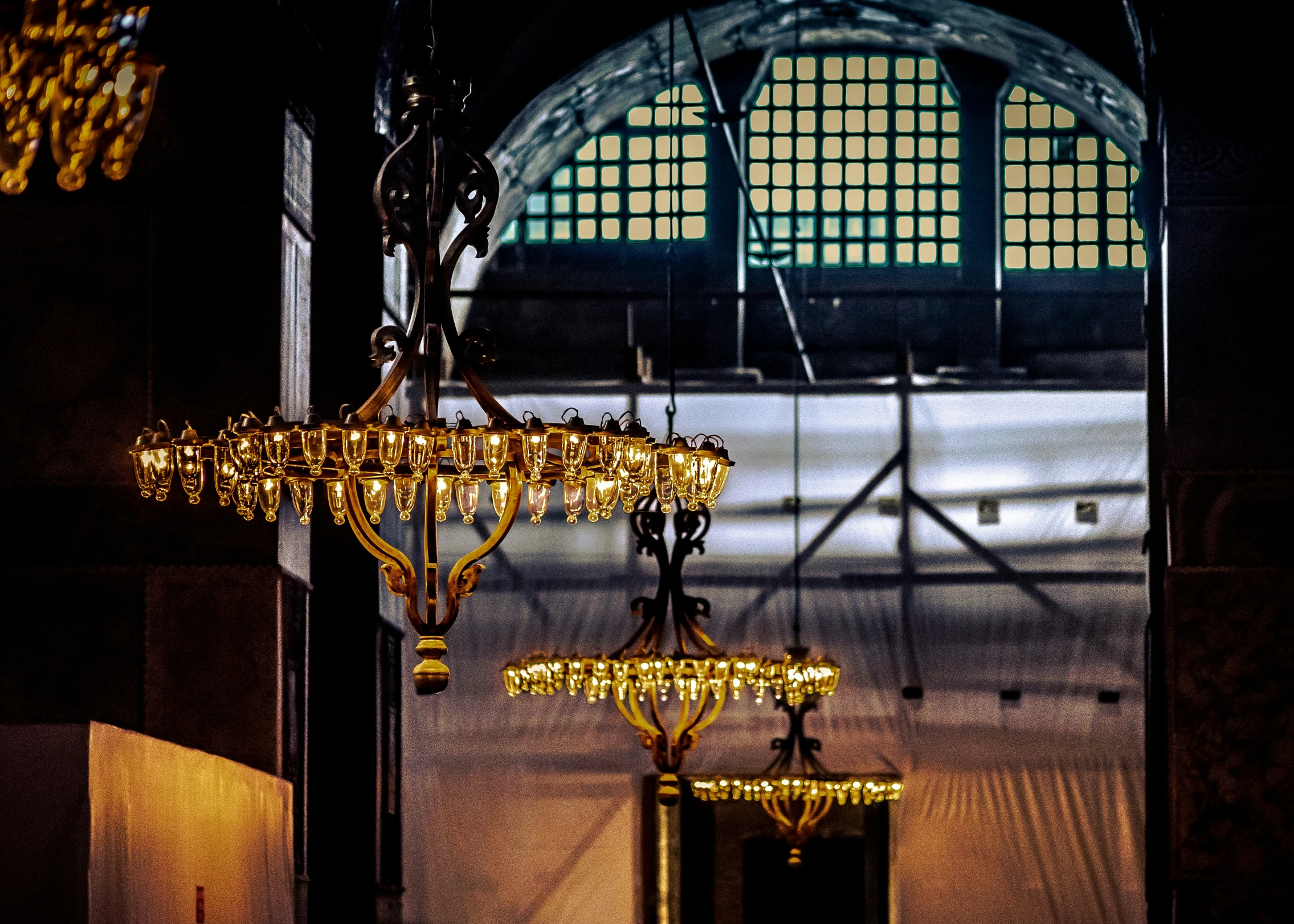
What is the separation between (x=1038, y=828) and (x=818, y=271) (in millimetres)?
3868

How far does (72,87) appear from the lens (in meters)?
3.82

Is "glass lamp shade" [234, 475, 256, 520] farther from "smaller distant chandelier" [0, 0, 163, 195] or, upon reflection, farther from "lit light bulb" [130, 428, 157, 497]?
"smaller distant chandelier" [0, 0, 163, 195]

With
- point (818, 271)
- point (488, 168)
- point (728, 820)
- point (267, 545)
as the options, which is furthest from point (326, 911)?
point (818, 271)

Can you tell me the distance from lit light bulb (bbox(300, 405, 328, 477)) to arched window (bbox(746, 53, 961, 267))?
24.1ft

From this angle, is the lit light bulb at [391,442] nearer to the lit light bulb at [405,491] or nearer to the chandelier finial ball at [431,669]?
the lit light bulb at [405,491]

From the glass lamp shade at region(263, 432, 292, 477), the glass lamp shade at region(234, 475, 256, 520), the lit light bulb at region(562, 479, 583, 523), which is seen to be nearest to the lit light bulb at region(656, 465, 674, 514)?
the lit light bulb at region(562, 479, 583, 523)

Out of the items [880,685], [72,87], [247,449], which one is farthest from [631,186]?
[72,87]

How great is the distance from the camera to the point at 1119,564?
36.4 ft

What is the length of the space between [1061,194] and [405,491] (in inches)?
308

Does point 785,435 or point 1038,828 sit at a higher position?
point 785,435

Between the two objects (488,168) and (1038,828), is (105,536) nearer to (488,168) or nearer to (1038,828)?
(488,168)

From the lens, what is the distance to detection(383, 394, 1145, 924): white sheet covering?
10641 millimetres

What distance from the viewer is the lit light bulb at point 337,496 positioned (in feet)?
18.6

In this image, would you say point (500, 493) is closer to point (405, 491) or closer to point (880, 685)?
point (405, 491)
